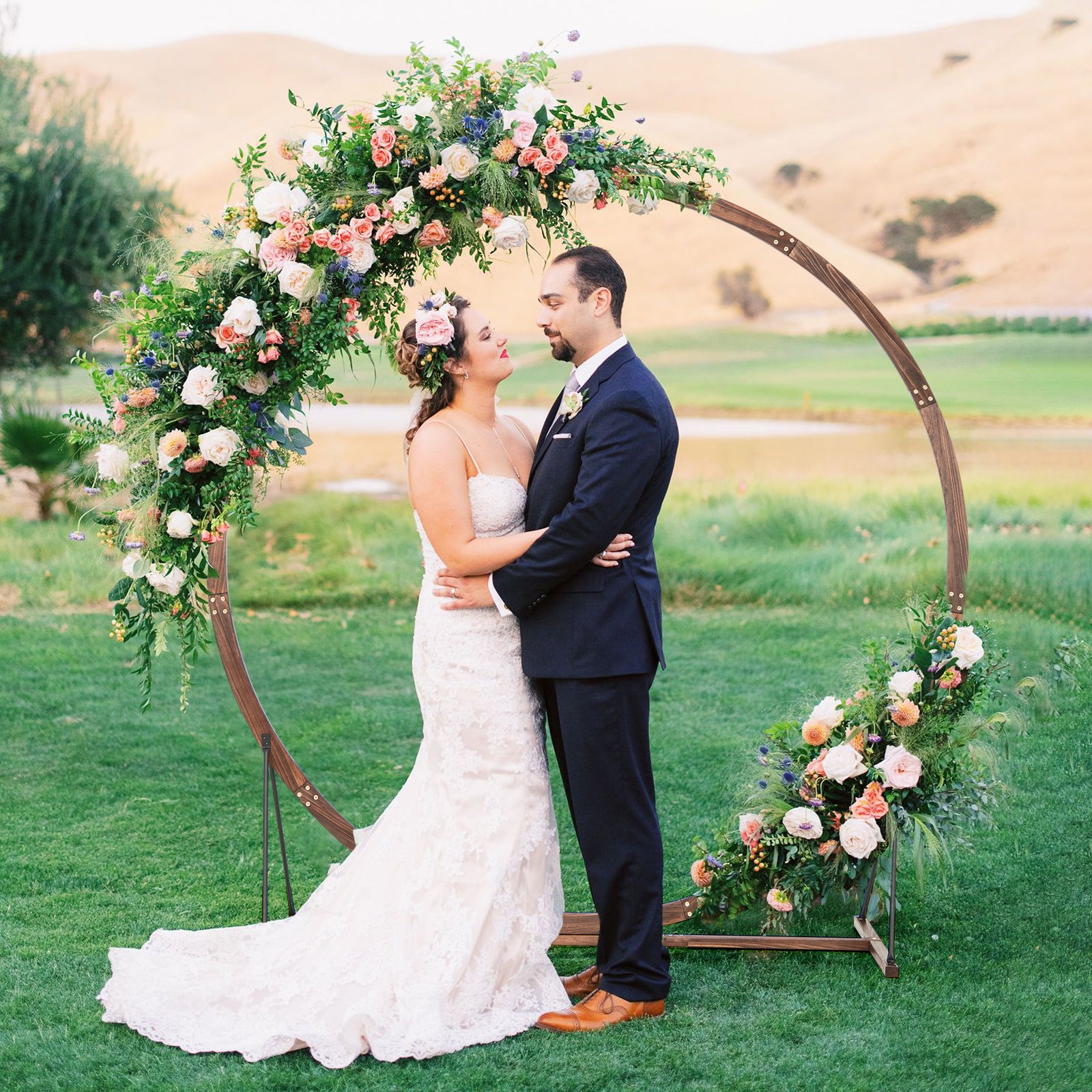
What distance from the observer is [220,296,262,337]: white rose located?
3902mm

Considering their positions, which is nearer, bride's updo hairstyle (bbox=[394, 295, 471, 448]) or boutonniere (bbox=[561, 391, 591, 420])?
boutonniere (bbox=[561, 391, 591, 420])

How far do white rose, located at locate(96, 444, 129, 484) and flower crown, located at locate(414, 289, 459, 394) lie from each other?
100cm

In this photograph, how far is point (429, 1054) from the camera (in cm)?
360

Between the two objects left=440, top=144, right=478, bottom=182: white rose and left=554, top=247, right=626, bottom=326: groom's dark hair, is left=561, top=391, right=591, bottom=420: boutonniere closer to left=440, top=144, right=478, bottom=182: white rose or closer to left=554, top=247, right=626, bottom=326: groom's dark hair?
left=554, top=247, right=626, bottom=326: groom's dark hair

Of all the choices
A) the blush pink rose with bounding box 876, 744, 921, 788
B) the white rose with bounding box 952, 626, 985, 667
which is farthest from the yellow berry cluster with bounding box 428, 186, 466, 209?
the blush pink rose with bounding box 876, 744, 921, 788

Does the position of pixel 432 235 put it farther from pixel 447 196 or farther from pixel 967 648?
pixel 967 648

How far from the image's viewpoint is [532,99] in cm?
399

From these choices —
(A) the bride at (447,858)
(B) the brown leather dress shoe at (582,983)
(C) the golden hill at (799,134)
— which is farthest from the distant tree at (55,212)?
(B) the brown leather dress shoe at (582,983)

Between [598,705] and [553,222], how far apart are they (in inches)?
63.0

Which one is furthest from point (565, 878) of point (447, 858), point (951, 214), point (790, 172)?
point (790, 172)

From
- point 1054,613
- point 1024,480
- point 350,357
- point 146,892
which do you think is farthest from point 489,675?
point 1024,480

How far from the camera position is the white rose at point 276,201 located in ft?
13.0

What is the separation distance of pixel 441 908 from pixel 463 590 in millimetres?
977

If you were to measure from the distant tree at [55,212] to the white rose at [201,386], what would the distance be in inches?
311
